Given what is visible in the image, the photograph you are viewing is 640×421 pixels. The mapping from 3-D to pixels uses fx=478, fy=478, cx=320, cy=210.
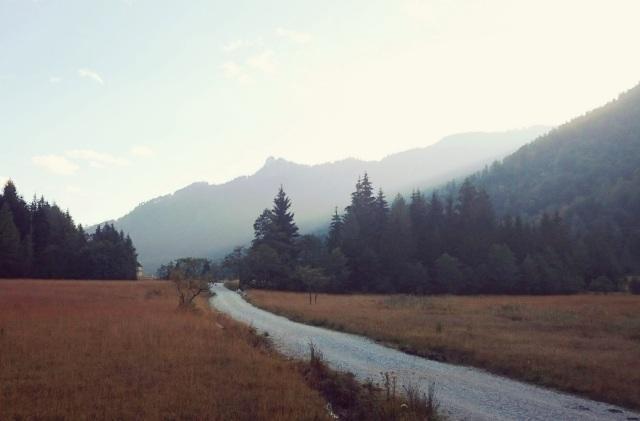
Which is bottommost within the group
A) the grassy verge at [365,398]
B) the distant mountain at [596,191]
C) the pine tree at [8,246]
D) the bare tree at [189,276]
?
the grassy verge at [365,398]

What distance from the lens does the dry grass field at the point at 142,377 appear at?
9977mm

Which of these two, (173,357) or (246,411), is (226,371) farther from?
(246,411)

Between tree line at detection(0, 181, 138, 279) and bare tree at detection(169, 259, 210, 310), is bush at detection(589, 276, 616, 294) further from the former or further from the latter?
tree line at detection(0, 181, 138, 279)

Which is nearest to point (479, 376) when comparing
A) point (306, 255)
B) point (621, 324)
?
point (621, 324)

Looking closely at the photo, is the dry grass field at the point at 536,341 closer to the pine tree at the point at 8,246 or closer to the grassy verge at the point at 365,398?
the grassy verge at the point at 365,398

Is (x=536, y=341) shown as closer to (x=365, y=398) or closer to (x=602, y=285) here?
(x=365, y=398)

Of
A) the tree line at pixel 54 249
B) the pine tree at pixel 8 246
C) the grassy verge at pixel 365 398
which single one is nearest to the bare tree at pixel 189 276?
the grassy verge at pixel 365 398

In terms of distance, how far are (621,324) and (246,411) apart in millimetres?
27874

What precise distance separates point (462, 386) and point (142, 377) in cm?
965

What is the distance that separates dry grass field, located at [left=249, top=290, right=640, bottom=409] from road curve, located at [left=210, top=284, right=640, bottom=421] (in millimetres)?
839

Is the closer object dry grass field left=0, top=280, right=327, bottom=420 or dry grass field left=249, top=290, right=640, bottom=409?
dry grass field left=0, top=280, right=327, bottom=420

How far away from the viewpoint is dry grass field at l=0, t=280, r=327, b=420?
998 centimetres

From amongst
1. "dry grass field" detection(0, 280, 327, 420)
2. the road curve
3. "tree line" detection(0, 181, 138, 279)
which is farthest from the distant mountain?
"dry grass field" detection(0, 280, 327, 420)

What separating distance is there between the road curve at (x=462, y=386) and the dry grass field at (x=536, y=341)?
0.84 m
